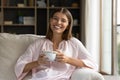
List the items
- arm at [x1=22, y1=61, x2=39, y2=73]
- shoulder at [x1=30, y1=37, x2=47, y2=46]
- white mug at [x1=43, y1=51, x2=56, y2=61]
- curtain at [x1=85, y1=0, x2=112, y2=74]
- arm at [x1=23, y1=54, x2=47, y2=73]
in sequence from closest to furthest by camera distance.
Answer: white mug at [x1=43, y1=51, x2=56, y2=61], arm at [x1=23, y1=54, x2=47, y2=73], arm at [x1=22, y1=61, x2=39, y2=73], shoulder at [x1=30, y1=37, x2=47, y2=46], curtain at [x1=85, y1=0, x2=112, y2=74]

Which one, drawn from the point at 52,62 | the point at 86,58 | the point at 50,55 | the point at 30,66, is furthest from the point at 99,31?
the point at 50,55

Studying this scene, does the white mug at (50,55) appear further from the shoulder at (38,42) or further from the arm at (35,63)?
the shoulder at (38,42)

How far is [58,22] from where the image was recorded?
2.26 meters

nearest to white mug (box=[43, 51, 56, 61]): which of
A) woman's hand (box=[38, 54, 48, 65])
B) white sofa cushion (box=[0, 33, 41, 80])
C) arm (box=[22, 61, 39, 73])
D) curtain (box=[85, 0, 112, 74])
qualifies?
woman's hand (box=[38, 54, 48, 65])

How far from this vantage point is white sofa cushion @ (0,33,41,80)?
233 cm

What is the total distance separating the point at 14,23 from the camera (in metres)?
5.64

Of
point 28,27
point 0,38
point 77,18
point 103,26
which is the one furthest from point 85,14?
point 0,38

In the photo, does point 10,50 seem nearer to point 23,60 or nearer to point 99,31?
point 23,60

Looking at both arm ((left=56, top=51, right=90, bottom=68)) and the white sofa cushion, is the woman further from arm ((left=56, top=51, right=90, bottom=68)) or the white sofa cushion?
the white sofa cushion

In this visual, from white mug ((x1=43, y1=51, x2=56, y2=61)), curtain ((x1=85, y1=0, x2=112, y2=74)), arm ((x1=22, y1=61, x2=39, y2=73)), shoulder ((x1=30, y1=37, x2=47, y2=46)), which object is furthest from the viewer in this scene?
curtain ((x1=85, y1=0, x2=112, y2=74))

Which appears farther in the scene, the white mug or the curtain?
the curtain

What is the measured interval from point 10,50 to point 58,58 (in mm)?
551

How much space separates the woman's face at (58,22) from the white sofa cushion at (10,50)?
1.05ft

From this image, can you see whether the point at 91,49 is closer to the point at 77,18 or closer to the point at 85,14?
the point at 85,14
